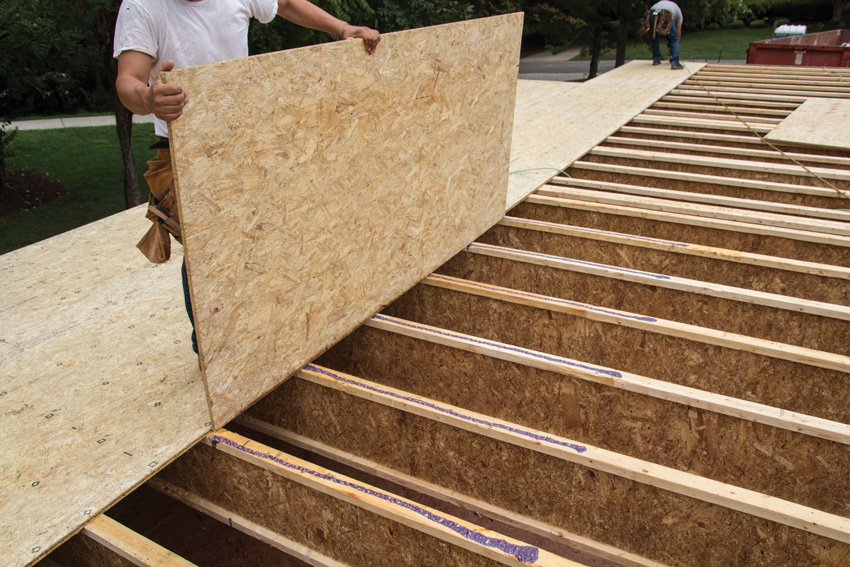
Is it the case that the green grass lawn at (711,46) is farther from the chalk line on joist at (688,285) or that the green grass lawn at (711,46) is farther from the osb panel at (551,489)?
the osb panel at (551,489)

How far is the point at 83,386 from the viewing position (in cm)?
256

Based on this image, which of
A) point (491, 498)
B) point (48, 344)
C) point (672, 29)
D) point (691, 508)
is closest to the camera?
point (691, 508)

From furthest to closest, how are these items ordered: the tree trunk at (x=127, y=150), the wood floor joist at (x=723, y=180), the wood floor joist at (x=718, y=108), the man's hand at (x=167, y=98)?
the tree trunk at (x=127, y=150)
the wood floor joist at (x=718, y=108)
the wood floor joist at (x=723, y=180)
the man's hand at (x=167, y=98)

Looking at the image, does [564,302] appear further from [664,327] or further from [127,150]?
Answer: [127,150]

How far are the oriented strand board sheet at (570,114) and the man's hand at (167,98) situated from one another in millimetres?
2941

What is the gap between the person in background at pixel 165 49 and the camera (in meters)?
1.96

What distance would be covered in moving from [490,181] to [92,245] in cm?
283

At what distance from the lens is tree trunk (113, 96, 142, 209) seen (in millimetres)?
7109

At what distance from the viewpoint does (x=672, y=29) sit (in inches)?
383

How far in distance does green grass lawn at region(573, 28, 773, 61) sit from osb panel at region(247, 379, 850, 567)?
72.3 ft

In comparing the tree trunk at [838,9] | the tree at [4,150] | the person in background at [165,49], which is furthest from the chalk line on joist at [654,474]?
the tree trunk at [838,9]

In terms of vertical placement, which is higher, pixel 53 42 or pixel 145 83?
pixel 53 42

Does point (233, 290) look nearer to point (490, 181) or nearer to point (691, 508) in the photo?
point (691, 508)

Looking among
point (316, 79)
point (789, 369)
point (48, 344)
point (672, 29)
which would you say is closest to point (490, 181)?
point (316, 79)
